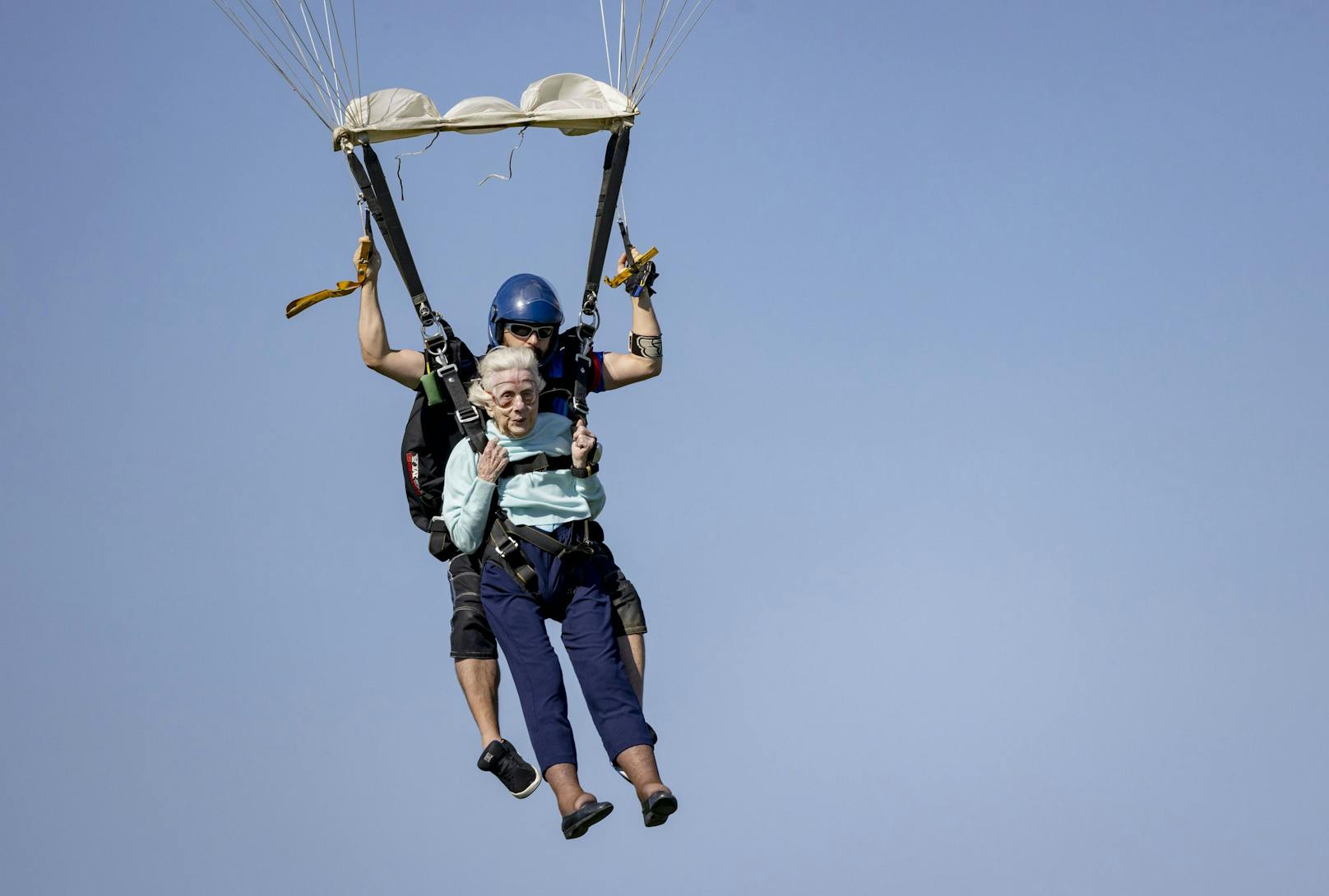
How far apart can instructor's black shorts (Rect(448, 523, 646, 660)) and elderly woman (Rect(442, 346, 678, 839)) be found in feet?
0.66

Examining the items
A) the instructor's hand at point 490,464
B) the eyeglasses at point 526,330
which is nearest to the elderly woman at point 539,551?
the instructor's hand at point 490,464

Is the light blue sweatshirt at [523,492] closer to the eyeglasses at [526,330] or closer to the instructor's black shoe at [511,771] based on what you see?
the eyeglasses at [526,330]

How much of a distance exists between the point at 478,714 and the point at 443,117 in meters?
3.39

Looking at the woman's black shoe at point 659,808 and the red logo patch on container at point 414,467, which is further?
the red logo patch on container at point 414,467

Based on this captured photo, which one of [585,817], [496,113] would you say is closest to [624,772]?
[585,817]

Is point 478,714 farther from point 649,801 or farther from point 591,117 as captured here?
point 591,117

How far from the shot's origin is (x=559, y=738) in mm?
9789

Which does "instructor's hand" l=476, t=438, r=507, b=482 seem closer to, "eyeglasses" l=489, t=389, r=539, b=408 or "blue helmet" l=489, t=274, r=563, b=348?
"eyeglasses" l=489, t=389, r=539, b=408

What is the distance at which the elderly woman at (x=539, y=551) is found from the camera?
387 inches

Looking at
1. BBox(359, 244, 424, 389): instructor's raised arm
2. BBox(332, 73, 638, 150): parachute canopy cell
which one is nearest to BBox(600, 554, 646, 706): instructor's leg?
BBox(359, 244, 424, 389): instructor's raised arm

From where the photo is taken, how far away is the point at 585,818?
9.37m

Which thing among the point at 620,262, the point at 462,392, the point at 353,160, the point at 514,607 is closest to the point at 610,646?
the point at 514,607

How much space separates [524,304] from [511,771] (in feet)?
8.31

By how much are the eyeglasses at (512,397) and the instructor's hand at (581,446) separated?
29 centimetres
